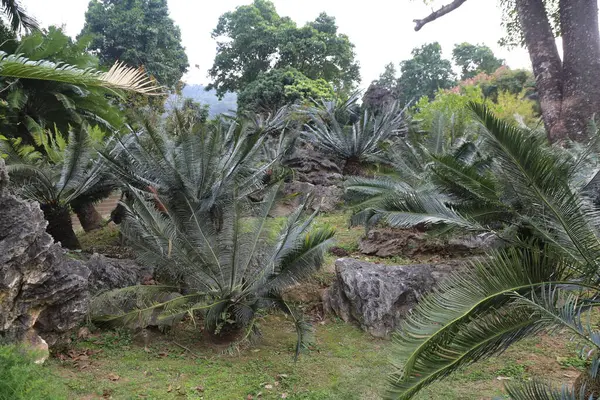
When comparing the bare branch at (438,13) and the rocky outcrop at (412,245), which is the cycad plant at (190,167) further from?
the bare branch at (438,13)

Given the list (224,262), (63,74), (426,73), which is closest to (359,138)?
(224,262)

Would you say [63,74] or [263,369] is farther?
[63,74]

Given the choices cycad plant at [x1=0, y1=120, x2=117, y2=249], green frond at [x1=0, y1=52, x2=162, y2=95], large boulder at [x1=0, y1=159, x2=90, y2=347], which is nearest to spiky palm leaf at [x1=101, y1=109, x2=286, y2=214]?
cycad plant at [x1=0, y1=120, x2=117, y2=249]

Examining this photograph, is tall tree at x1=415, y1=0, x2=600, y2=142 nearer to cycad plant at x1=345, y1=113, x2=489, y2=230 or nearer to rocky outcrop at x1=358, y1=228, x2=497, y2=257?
cycad plant at x1=345, y1=113, x2=489, y2=230

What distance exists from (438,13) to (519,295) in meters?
8.37

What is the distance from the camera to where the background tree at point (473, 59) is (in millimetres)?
38938

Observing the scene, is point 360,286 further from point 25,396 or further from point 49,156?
point 49,156

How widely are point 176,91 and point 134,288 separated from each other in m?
16.3

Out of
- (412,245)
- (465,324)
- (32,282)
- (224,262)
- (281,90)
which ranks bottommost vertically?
(412,245)

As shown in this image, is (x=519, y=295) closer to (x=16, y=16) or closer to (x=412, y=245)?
(x=412, y=245)

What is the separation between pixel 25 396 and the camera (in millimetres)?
2455

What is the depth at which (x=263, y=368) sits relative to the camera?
14.7 feet

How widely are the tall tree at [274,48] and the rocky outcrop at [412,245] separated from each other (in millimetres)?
19532

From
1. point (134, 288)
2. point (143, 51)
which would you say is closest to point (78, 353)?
point (134, 288)
